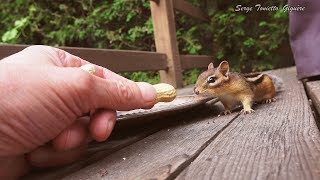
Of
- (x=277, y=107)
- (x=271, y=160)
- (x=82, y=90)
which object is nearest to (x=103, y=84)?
(x=82, y=90)

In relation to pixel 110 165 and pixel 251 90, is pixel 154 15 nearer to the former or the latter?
pixel 251 90

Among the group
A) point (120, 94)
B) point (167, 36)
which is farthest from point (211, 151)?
point (167, 36)

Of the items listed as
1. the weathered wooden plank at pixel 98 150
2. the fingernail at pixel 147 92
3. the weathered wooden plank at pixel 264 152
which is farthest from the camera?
the fingernail at pixel 147 92

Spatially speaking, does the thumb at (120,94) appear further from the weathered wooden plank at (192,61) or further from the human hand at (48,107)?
the weathered wooden plank at (192,61)

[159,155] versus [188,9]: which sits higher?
[188,9]

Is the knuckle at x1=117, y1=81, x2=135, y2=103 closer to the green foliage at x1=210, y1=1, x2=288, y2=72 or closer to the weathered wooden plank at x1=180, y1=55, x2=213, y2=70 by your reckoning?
the weathered wooden plank at x1=180, y1=55, x2=213, y2=70

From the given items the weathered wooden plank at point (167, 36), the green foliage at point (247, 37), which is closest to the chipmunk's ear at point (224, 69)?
the weathered wooden plank at point (167, 36)

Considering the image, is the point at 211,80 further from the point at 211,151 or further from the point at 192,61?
the point at 192,61
